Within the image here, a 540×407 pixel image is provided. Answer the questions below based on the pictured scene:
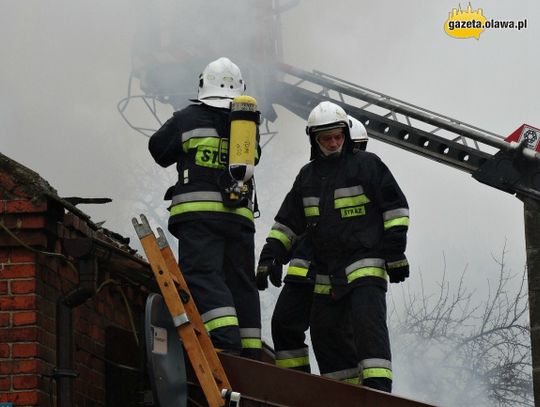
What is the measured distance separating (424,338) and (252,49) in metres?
5.13

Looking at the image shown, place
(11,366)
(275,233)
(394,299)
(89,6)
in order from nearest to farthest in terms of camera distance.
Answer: (11,366) → (275,233) → (89,6) → (394,299)

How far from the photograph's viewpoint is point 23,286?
603 cm

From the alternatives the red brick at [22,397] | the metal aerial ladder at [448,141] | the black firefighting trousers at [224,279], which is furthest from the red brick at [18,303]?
the metal aerial ladder at [448,141]

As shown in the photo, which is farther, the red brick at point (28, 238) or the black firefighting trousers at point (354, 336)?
the black firefighting trousers at point (354, 336)

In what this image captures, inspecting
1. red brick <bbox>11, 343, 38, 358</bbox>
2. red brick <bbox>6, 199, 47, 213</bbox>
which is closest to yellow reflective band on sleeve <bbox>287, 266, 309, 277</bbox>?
red brick <bbox>6, 199, 47, 213</bbox>

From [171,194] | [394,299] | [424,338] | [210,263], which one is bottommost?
[210,263]

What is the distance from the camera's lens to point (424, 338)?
57.5 ft

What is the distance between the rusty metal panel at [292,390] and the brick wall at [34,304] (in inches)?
31.5

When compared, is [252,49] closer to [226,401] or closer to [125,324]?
[125,324]

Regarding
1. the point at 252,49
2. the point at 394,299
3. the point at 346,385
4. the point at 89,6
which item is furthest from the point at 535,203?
the point at 346,385

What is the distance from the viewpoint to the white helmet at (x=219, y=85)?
729cm

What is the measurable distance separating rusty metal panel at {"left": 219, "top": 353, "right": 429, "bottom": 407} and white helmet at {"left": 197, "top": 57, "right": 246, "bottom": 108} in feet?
5.34

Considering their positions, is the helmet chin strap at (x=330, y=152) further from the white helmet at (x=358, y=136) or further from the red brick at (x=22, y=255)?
the red brick at (x=22, y=255)

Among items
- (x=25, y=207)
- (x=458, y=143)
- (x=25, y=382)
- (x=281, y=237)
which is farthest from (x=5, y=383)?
(x=458, y=143)
